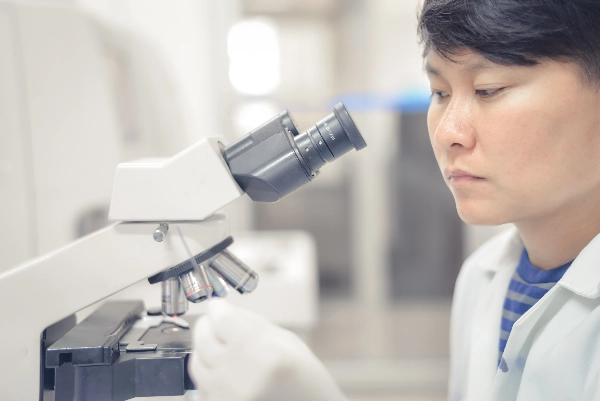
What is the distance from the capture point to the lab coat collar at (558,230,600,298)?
629 millimetres

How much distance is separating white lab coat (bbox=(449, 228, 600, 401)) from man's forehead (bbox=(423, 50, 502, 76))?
0.27 meters

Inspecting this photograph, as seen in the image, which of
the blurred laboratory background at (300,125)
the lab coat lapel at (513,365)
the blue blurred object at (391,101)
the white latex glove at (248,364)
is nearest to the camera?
the white latex glove at (248,364)

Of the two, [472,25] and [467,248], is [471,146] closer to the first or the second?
[472,25]

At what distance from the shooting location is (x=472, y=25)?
61 centimetres

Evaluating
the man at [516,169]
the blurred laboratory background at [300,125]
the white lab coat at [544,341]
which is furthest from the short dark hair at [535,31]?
the blurred laboratory background at [300,125]

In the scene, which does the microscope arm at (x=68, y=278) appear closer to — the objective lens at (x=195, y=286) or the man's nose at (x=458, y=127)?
the objective lens at (x=195, y=286)

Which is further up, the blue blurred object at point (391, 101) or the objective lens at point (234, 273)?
the blue blurred object at point (391, 101)

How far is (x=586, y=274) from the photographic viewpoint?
65cm

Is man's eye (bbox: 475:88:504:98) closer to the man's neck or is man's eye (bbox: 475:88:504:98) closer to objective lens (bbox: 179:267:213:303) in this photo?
the man's neck

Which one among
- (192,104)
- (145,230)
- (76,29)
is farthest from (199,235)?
(192,104)

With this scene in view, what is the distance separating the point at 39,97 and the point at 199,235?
0.51m

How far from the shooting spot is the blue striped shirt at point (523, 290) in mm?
771

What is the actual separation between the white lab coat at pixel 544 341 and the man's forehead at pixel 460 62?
0.88 feet

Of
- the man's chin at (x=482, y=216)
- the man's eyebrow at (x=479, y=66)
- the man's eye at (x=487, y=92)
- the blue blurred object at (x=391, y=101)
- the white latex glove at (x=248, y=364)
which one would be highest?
the blue blurred object at (x=391, y=101)
